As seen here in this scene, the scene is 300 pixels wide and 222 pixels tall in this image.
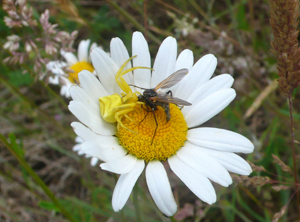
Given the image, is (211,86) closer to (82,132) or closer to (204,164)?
(204,164)

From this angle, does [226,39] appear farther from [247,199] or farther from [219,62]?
[247,199]

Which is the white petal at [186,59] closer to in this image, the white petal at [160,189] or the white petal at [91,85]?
the white petal at [91,85]

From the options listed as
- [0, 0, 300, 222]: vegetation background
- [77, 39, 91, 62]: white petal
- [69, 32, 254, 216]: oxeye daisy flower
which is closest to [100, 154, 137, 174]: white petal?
[69, 32, 254, 216]: oxeye daisy flower

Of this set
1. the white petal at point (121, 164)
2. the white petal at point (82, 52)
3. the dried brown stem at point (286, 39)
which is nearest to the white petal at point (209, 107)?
the dried brown stem at point (286, 39)

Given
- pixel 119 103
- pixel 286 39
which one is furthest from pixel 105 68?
pixel 286 39

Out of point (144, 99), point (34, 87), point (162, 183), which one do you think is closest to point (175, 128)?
point (144, 99)

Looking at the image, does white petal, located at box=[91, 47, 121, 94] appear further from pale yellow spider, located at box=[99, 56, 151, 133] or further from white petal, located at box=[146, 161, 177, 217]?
white petal, located at box=[146, 161, 177, 217]
